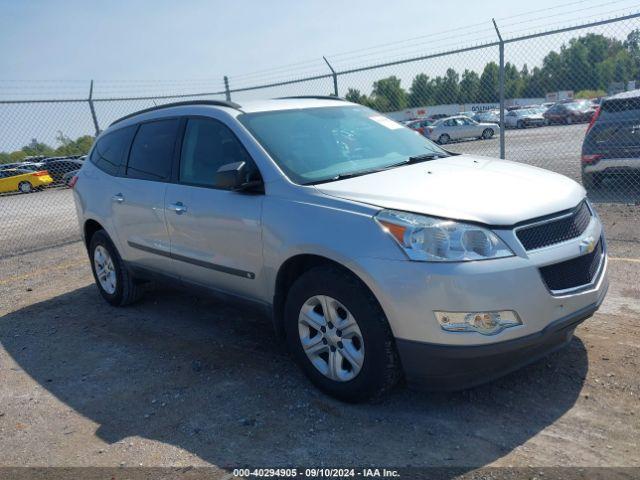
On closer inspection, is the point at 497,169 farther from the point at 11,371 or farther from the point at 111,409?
the point at 11,371

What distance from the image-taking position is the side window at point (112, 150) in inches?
217

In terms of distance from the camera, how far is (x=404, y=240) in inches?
123

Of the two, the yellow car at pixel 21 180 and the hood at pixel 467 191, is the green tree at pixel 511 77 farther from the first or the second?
the yellow car at pixel 21 180

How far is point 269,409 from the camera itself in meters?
3.64

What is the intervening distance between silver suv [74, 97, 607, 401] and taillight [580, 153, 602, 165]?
5.00 metres

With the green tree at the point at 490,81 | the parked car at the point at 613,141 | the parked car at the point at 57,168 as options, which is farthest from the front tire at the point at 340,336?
the parked car at the point at 57,168

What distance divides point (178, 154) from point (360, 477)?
293cm

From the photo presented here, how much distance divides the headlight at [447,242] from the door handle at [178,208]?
2.00 metres

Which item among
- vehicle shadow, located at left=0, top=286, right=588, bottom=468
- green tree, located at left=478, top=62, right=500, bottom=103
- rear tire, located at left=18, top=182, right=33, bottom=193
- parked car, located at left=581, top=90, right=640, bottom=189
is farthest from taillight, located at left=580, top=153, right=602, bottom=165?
rear tire, located at left=18, top=182, right=33, bottom=193

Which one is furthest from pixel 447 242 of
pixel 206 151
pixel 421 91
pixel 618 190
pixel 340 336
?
pixel 421 91

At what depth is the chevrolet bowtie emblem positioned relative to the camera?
3312mm

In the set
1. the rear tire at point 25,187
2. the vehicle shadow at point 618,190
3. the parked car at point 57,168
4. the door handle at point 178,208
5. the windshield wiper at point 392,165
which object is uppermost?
the windshield wiper at point 392,165

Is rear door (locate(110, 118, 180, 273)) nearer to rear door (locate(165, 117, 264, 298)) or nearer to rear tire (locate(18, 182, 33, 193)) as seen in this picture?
rear door (locate(165, 117, 264, 298))

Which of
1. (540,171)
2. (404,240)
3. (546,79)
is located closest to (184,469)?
(404,240)
